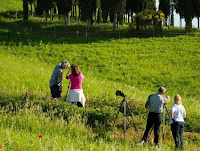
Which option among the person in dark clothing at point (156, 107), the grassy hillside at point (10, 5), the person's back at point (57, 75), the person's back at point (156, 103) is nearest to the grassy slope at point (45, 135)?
the person in dark clothing at point (156, 107)

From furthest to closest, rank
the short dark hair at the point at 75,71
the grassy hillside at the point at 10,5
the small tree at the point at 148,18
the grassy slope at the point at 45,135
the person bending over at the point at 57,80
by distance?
the grassy hillside at the point at 10,5 → the small tree at the point at 148,18 → the person bending over at the point at 57,80 → the short dark hair at the point at 75,71 → the grassy slope at the point at 45,135

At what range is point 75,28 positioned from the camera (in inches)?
2115

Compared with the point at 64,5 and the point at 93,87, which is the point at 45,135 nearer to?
the point at 93,87

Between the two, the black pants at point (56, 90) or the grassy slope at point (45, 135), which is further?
the black pants at point (56, 90)

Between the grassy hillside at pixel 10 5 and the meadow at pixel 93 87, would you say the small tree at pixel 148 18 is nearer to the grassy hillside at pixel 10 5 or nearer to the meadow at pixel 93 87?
the meadow at pixel 93 87

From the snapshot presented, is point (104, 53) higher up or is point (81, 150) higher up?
point (104, 53)

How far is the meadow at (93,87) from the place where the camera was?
29.3 feet

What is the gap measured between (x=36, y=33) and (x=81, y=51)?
14806mm

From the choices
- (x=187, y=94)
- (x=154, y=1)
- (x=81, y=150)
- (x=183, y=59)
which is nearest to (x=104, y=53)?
(x=183, y=59)

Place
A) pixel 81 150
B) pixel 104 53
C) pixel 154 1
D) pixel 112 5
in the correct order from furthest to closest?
pixel 154 1
pixel 112 5
pixel 104 53
pixel 81 150

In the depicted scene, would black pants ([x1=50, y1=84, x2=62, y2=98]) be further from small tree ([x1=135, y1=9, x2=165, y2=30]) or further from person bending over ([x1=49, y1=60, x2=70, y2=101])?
small tree ([x1=135, y1=9, x2=165, y2=30])

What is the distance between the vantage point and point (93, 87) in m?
19.0

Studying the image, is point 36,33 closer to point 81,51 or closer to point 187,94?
point 81,51

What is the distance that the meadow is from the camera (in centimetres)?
892
